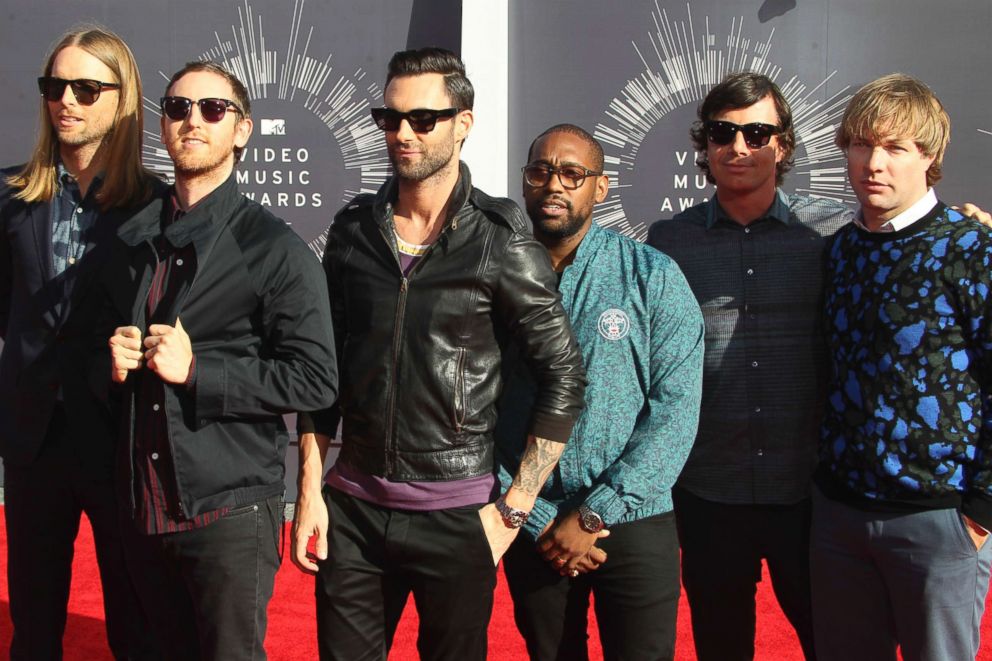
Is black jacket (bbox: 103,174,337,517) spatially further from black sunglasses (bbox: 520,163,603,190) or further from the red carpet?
the red carpet

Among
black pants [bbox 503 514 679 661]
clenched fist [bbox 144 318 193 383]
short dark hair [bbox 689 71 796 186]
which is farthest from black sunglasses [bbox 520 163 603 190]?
clenched fist [bbox 144 318 193 383]

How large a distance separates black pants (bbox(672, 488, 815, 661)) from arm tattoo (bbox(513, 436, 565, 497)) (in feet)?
1.91

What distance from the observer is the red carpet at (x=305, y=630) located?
Result: 3.44m

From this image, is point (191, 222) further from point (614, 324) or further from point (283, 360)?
point (614, 324)

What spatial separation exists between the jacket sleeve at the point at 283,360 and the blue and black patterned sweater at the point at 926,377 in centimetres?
120

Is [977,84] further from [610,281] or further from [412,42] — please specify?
[610,281]

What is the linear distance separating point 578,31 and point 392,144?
309 centimetres

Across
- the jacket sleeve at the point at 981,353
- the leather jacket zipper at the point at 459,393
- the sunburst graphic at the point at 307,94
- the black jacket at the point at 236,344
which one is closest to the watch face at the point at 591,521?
the leather jacket zipper at the point at 459,393

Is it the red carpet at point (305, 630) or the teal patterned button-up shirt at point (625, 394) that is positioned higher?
the teal patterned button-up shirt at point (625, 394)

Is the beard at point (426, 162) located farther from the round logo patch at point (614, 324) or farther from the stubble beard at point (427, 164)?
the round logo patch at point (614, 324)

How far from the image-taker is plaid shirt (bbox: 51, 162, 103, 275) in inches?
96.7

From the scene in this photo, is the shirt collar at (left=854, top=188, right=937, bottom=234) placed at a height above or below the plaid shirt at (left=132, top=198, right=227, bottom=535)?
above

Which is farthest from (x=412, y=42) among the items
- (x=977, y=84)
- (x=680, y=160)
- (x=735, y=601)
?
(x=735, y=601)

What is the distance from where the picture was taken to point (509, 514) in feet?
7.04
